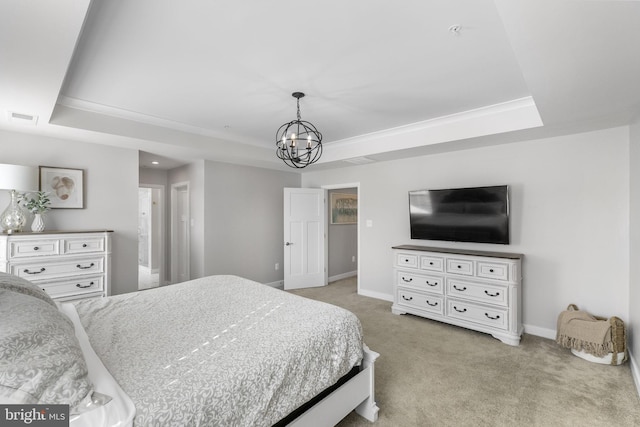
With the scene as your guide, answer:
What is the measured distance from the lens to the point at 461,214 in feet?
12.6

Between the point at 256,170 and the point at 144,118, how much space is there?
7.02 ft

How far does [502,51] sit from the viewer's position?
2090 mm

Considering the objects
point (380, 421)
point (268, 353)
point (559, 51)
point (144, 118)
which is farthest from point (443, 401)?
point (144, 118)

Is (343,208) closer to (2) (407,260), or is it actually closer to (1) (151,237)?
(2) (407,260)

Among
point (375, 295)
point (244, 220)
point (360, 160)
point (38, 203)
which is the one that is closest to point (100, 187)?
point (38, 203)

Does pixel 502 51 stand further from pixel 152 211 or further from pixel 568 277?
pixel 152 211

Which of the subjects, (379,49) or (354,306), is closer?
(379,49)

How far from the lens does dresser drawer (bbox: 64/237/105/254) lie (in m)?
3.10

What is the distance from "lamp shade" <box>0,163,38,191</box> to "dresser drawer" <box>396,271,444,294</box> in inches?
167

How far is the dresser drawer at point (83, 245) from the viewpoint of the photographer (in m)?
3.10

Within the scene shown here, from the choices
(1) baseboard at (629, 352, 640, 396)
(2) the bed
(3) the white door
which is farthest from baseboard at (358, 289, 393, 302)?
(2) the bed

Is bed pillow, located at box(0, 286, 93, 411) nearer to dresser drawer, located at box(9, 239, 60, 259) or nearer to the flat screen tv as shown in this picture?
dresser drawer, located at box(9, 239, 60, 259)

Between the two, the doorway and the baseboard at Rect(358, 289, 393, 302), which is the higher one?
the doorway

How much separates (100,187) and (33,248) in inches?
41.0
